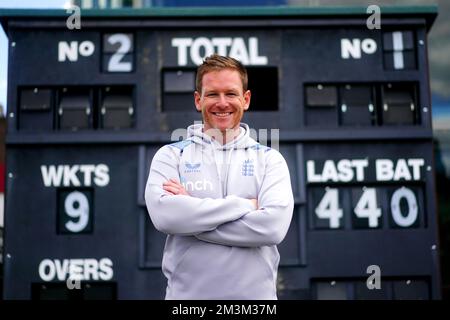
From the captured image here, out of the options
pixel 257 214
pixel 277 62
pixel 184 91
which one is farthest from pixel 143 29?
pixel 257 214

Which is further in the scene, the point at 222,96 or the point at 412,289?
the point at 412,289

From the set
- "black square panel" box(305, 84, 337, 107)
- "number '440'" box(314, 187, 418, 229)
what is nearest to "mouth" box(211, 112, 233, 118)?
"number '440'" box(314, 187, 418, 229)

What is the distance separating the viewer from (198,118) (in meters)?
7.07

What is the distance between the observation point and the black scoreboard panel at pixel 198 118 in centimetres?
665

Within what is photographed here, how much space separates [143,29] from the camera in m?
7.12

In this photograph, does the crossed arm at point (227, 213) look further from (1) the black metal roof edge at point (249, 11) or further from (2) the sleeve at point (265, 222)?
(1) the black metal roof edge at point (249, 11)

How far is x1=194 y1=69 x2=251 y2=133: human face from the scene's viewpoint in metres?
2.42

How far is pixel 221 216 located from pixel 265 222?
191 millimetres

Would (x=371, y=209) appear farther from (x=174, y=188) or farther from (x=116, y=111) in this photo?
(x=174, y=188)

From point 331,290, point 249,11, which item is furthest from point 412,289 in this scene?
point 249,11

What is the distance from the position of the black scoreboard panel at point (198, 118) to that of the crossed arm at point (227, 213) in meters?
4.10

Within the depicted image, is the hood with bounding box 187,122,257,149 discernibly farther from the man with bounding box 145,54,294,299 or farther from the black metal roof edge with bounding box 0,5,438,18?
the black metal roof edge with bounding box 0,5,438,18

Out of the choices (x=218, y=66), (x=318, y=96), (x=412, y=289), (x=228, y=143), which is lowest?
(x=412, y=289)

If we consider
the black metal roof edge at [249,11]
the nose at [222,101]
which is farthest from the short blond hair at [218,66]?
the black metal roof edge at [249,11]
